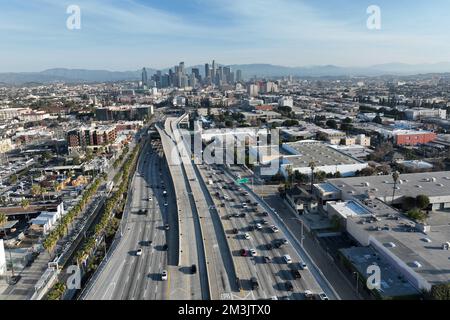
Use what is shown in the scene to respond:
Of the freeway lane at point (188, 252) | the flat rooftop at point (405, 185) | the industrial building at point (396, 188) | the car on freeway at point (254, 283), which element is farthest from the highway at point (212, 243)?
the flat rooftop at point (405, 185)

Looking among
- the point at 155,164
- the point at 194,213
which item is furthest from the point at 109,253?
the point at 155,164

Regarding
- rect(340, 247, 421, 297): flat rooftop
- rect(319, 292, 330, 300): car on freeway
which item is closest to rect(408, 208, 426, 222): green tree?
rect(340, 247, 421, 297): flat rooftop

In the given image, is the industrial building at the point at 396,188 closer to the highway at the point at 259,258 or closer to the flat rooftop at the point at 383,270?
the highway at the point at 259,258

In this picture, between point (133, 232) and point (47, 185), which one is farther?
point (47, 185)

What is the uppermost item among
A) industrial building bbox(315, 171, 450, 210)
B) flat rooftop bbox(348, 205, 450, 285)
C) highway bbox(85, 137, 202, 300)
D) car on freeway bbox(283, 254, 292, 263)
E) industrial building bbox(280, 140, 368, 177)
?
industrial building bbox(280, 140, 368, 177)

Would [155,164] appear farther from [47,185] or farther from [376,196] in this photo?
[376,196]

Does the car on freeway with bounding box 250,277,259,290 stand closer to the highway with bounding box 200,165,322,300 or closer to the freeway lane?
the highway with bounding box 200,165,322,300
